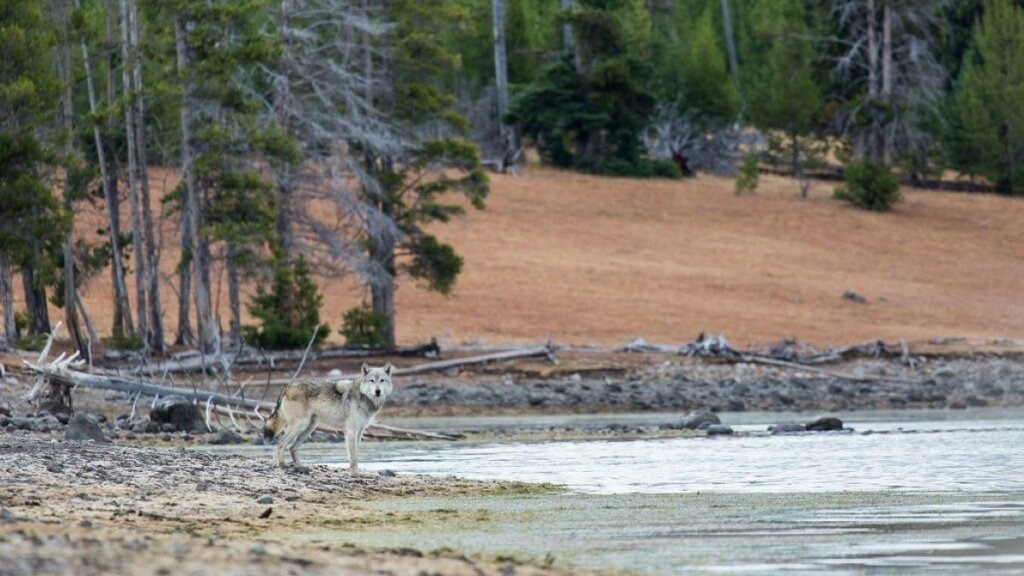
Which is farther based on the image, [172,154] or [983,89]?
[983,89]

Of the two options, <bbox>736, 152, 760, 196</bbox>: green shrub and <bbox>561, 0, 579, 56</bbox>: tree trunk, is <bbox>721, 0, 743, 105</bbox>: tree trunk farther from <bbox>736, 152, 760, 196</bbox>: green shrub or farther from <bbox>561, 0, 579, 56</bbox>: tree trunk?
<bbox>736, 152, 760, 196</bbox>: green shrub

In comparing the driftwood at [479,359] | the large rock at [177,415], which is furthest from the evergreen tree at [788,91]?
the large rock at [177,415]

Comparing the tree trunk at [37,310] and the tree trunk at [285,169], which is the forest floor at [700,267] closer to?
the tree trunk at [285,169]

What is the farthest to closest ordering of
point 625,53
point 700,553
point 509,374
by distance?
point 625,53, point 509,374, point 700,553

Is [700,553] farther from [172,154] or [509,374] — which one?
[172,154]

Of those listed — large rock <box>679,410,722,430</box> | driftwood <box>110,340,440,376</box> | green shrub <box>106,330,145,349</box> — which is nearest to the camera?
large rock <box>679,410,722,430</box>

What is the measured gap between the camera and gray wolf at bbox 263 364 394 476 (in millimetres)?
17203

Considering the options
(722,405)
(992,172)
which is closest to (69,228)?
(722,405)

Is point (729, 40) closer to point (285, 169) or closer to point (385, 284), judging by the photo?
point (385, 284)

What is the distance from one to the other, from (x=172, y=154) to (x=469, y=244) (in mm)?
21050

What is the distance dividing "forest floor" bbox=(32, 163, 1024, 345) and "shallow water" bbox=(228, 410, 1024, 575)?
2046 cm

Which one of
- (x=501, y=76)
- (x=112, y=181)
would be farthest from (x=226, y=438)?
(x=501, y=76)

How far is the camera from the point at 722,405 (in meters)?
33.7

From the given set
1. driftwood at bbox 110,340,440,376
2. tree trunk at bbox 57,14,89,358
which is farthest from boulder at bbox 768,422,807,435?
tree trunk at bbox 57,14,89,358
